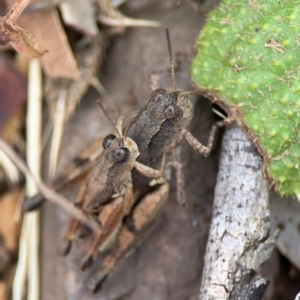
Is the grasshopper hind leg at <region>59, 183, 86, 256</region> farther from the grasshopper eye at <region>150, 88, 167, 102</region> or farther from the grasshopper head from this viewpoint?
the grasshopper eye at <region>150, 88, 167, 102</region>

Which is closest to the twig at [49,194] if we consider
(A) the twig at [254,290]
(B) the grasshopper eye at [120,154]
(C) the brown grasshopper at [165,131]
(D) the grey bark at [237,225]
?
(C) the brown grasshopper at [165,131]

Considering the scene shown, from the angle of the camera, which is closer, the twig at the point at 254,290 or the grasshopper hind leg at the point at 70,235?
the twig at the point at 254,290

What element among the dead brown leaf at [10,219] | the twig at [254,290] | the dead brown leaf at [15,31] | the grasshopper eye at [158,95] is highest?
the dead brown leaf at [15,31]

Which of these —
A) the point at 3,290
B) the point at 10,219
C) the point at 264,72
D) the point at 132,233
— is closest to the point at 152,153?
the point at 132,233

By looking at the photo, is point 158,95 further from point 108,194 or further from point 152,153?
point 108,194

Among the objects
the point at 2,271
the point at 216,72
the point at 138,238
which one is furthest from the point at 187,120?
the point at 2,271

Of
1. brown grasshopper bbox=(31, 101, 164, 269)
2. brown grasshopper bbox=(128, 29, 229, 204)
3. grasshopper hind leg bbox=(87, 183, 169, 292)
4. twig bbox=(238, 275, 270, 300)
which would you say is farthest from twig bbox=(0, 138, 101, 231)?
twig bbox=(238, 275, 270, 300)

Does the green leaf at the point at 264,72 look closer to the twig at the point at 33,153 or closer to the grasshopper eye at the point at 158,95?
the grasshopper eye at the point at 158,95
